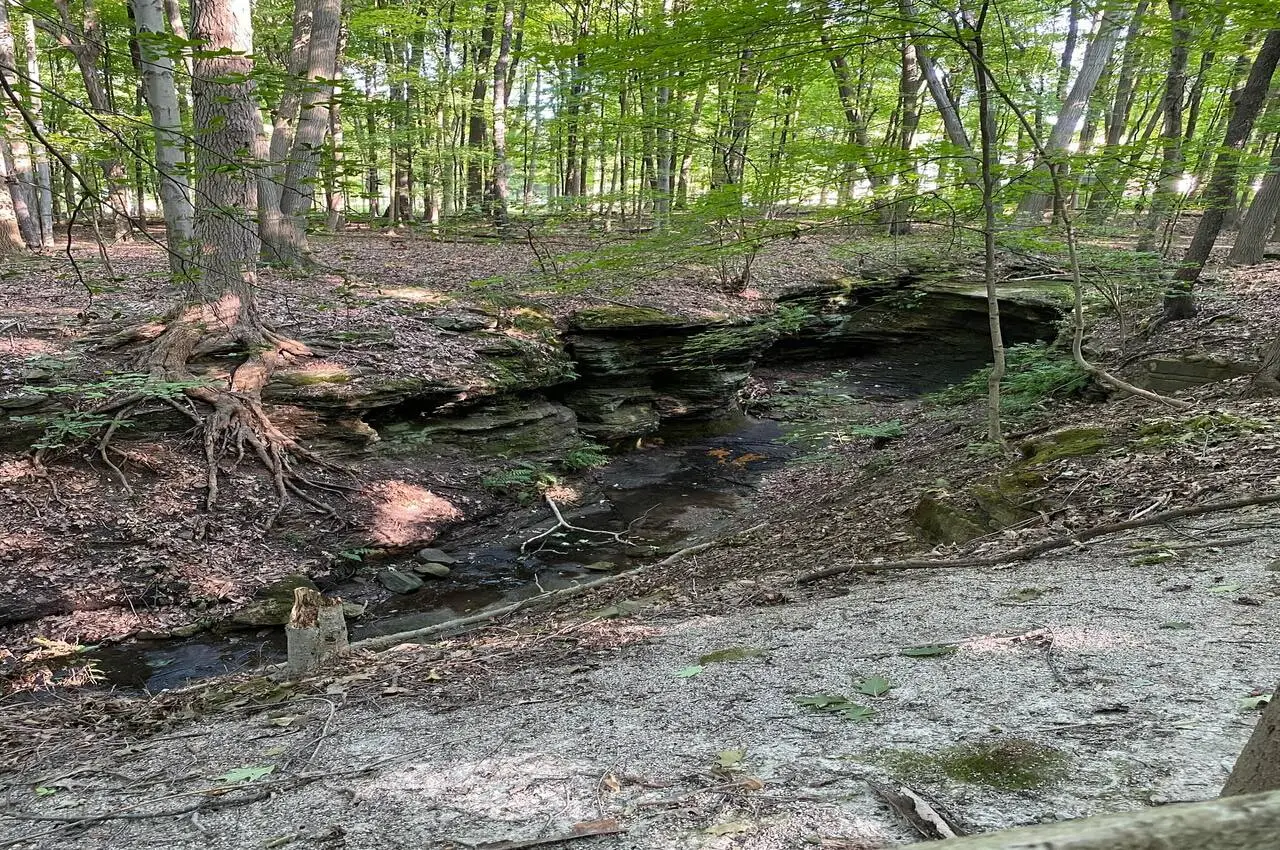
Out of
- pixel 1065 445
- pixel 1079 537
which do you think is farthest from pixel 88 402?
pixel 1065 445

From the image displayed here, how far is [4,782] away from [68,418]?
5.67 meters

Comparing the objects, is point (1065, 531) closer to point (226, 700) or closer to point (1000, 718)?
point (1000, 718)

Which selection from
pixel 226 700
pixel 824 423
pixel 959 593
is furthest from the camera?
pixel 824 423

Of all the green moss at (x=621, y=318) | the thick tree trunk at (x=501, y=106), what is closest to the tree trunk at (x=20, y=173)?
the thick tree trunk at (x=501, y=106)

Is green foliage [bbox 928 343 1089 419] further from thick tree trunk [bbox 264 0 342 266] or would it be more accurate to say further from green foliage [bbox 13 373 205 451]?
thick tree trunk [bbox 264 0 342 266]

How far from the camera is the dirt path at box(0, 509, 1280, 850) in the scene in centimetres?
207

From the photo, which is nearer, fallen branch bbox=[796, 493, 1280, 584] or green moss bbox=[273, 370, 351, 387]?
fallen branch bbox=[796, 493, 1280, 584]

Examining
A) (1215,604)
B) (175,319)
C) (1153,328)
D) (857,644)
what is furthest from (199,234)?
(1153,328)

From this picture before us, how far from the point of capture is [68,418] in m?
7.74

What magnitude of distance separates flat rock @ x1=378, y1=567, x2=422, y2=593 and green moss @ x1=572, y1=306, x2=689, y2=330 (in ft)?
19.3

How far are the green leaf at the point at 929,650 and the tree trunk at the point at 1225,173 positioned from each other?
5.40 m

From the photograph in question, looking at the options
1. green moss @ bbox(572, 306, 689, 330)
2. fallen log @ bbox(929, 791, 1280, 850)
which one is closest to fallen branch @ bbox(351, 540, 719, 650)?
fallen log @ bbox(929, 791, 1280, 850)

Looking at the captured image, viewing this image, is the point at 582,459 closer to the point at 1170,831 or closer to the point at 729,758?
the point at 729,758

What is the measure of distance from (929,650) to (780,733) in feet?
3.22
